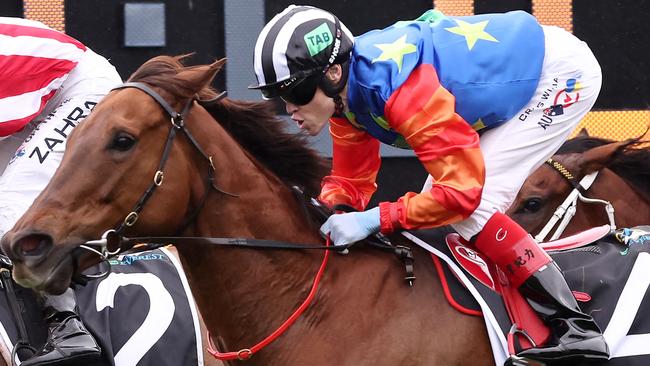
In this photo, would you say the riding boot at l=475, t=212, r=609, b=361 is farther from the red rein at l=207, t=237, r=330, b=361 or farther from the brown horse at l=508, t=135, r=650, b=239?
the brown horse at l=508, t=135, r=650, b=239

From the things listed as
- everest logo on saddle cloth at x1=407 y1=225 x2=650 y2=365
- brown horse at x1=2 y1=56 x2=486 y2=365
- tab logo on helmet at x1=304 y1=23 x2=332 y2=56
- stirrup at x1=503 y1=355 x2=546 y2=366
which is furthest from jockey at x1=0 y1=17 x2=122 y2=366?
stirrup at x1=503 y1=355 x2=546 y2=366

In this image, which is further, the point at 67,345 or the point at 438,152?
the point at 67,345

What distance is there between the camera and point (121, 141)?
9.27 feet

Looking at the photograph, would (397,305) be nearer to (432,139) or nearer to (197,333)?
(432,139)

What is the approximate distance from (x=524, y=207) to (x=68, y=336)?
6.66 feet

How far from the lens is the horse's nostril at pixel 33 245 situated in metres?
2.71

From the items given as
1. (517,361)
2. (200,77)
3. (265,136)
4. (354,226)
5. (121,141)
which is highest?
(200,77)

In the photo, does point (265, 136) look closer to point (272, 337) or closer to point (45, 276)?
point (272, 337)

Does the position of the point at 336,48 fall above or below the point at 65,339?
above

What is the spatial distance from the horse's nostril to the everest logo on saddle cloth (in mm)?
1040

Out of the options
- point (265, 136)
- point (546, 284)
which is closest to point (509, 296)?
point (546, 284)

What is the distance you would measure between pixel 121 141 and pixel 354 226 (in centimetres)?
65

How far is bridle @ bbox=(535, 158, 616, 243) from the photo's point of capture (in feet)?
15.2

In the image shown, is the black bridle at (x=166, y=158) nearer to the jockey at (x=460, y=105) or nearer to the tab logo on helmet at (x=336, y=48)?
the jockey at (x=460, y=105)
